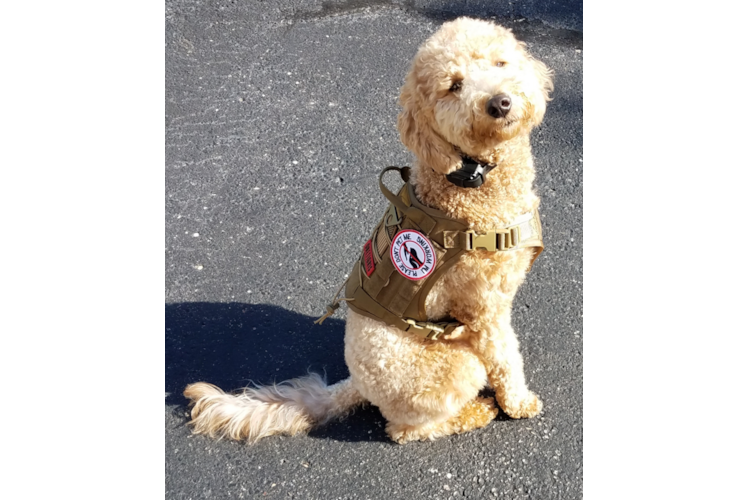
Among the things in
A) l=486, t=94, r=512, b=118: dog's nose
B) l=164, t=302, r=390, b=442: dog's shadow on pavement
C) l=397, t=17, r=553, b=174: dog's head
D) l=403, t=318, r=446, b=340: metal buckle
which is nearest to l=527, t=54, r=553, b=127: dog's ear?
l=397, t=17, r=553, b=174: dog's head

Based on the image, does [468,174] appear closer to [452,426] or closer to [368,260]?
[368,260]

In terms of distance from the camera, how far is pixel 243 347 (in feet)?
10.9

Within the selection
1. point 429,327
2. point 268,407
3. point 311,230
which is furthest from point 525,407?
point 311,230

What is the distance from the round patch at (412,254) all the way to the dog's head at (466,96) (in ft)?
0.93

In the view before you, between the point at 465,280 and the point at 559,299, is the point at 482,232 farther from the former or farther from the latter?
the point at 559,299

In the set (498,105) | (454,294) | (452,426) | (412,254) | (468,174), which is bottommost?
(452,426)

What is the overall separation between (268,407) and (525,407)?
4.00 feet

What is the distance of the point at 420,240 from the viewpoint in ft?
7.47

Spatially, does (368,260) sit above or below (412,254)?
below

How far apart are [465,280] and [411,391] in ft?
1.75

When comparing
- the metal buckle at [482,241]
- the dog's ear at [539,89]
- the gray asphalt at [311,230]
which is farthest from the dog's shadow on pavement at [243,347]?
the dog's ear at [539,89]

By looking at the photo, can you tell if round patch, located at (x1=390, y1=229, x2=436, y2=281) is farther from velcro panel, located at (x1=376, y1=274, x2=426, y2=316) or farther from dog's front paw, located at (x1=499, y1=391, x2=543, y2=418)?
dog's front paw, located at (x1=499, y1=391, x2=543, y2=418)

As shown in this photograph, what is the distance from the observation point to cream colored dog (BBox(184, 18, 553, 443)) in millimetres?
2115

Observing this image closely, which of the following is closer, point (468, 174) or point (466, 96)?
point (466, 96)
